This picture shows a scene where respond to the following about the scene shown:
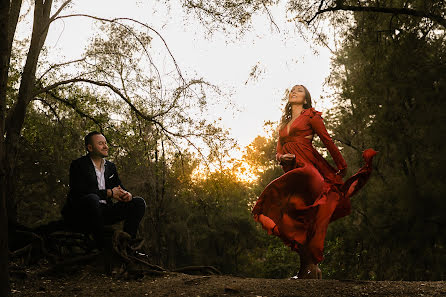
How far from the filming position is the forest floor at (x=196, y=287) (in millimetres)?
3773

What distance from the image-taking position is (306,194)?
5.25m

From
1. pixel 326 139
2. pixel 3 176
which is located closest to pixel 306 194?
pixel 326 139

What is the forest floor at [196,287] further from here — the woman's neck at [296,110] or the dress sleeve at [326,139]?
the woman's neck at [296,110]

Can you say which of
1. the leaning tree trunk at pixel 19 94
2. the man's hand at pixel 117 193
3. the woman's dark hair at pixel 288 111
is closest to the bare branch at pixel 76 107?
the leaning tree trunk at pixel 19 94

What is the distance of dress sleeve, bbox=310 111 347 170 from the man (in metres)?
2.32

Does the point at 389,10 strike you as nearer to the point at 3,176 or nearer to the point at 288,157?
the point at 288,157

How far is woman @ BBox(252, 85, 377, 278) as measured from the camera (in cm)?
500

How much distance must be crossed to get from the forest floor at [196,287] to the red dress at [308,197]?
Answer: 35.5 inches

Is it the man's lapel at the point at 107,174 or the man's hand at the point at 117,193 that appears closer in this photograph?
the man's hand at the point at 117,193

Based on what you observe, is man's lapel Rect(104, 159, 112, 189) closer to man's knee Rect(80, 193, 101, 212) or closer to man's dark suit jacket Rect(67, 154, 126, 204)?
man's dark suit jacket Rect(67, 154, 126, 204)

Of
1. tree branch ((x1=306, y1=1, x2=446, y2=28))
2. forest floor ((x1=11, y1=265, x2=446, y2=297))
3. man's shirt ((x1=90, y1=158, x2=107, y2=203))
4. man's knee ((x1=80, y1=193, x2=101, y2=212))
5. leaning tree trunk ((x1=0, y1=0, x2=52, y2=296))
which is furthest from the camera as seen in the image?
tree branch ((x1=306, y1=1, x2=446, y2=28))

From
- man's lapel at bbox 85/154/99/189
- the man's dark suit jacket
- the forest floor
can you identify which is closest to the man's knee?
the man's dark suit jacket

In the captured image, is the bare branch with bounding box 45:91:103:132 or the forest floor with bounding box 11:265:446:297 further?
the bare branch with bounding box 45:91:103:132

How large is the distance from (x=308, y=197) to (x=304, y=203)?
0.09 metres
